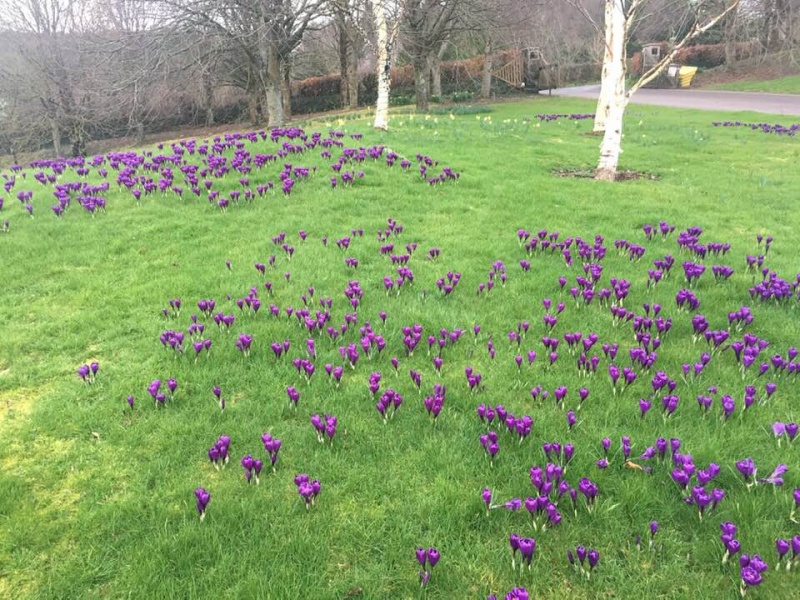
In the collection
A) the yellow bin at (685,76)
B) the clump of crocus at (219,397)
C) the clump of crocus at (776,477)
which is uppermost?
the yellow bin at (685,76)

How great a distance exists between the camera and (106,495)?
12.4 feet

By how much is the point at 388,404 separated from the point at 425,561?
1.51 meters

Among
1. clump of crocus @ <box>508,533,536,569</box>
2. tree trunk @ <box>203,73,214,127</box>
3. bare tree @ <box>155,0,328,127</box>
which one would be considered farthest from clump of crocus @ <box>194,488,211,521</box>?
tree trunk @ <box>203,73,214,127</box>

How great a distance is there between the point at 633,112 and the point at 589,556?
31995 millimetres

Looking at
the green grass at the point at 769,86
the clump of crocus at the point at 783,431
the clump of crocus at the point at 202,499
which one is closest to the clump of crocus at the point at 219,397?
the clump of crocus at the point at 202,499

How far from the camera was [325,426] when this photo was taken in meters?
4.22

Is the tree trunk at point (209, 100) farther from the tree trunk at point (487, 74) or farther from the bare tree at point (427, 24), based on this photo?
the tree trunk at point (487, 74)

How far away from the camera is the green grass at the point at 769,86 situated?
40406 millimetres

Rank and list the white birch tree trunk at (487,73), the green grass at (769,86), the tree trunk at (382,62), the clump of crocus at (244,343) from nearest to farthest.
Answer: the clump of crocus at (244,343)
the tree trunk at (382,62)
the white birch tree trunk at (487,73)
the green grass at (769,86)

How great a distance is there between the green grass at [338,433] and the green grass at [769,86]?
4023 centimetres

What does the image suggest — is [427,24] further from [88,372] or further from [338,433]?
[338,433]

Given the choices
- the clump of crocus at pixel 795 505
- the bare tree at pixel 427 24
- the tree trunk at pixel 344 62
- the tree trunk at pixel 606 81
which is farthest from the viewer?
the tree trunk at pixel 344 62

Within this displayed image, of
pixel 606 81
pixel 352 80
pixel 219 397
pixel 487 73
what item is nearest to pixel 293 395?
pixel 219 397

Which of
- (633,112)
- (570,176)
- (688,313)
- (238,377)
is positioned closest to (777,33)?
(633,112)
